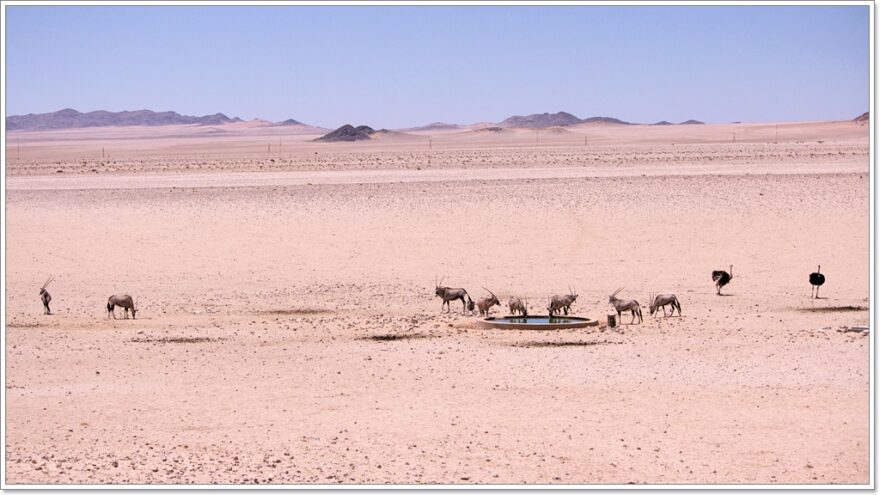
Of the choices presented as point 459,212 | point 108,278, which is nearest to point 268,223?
point 459,212

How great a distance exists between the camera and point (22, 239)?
26953 millimetres

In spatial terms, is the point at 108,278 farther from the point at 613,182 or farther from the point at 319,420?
the point at 613,182

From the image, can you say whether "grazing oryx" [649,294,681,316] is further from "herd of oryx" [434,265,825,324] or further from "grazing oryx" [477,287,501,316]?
"grazing oryx" [477,287,501,316]

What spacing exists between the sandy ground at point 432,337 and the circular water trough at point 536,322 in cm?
28

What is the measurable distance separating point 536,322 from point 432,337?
157 centimetres

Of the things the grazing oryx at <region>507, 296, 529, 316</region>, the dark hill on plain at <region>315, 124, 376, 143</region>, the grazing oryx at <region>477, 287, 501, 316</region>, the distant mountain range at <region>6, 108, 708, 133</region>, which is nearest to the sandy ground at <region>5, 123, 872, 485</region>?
the grazing oryx at <region>477, 287, 501, 316</region>

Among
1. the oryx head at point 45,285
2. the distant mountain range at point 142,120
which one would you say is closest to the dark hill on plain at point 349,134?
the distant mountain range at point 142,120

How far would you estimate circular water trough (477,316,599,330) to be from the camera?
1692cm

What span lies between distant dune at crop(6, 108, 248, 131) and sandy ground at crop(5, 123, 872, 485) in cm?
13940

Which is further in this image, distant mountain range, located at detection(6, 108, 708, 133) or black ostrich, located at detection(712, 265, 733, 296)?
distant mountain range, located at detection(6, 108, 708, 133)

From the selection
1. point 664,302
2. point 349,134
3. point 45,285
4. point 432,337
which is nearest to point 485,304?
point 432,337

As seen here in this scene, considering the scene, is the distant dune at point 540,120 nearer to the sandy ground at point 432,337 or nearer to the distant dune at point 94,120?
the distant dune at point 94,120

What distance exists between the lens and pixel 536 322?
57.0ft

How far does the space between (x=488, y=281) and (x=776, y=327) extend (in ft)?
21.3
